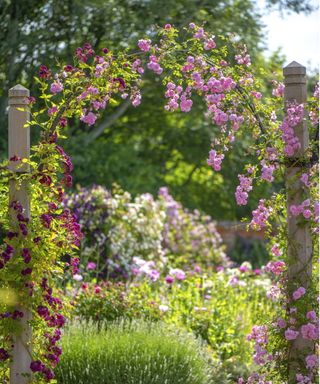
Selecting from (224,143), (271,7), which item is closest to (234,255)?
(271,7)

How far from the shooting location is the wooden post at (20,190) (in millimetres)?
4340

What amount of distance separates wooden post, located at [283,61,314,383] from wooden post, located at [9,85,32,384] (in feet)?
4.58

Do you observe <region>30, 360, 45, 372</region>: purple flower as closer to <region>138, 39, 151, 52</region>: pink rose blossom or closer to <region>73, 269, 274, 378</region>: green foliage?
<region>73, 269, 274, 378</region>: green foliage

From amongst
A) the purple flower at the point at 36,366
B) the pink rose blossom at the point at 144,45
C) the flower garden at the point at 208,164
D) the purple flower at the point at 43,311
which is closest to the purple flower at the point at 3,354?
the flower garden at the point at 208,164

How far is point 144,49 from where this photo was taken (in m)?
4.58

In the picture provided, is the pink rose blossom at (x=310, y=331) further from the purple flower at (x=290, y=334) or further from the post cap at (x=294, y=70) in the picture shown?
the post cap at (x=294, y=70)

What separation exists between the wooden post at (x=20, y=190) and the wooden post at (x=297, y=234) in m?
1.40

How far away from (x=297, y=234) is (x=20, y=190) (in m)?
1.49

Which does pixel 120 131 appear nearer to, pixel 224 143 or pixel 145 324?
pixel 145 324

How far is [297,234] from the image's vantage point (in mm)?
4293

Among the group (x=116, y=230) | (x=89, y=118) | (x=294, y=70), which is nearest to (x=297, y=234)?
(x=294, y=70)

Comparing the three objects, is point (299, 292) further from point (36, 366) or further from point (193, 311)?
point (193, 311)

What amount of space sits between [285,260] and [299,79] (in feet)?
3.15

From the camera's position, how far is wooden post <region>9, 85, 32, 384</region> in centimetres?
434
